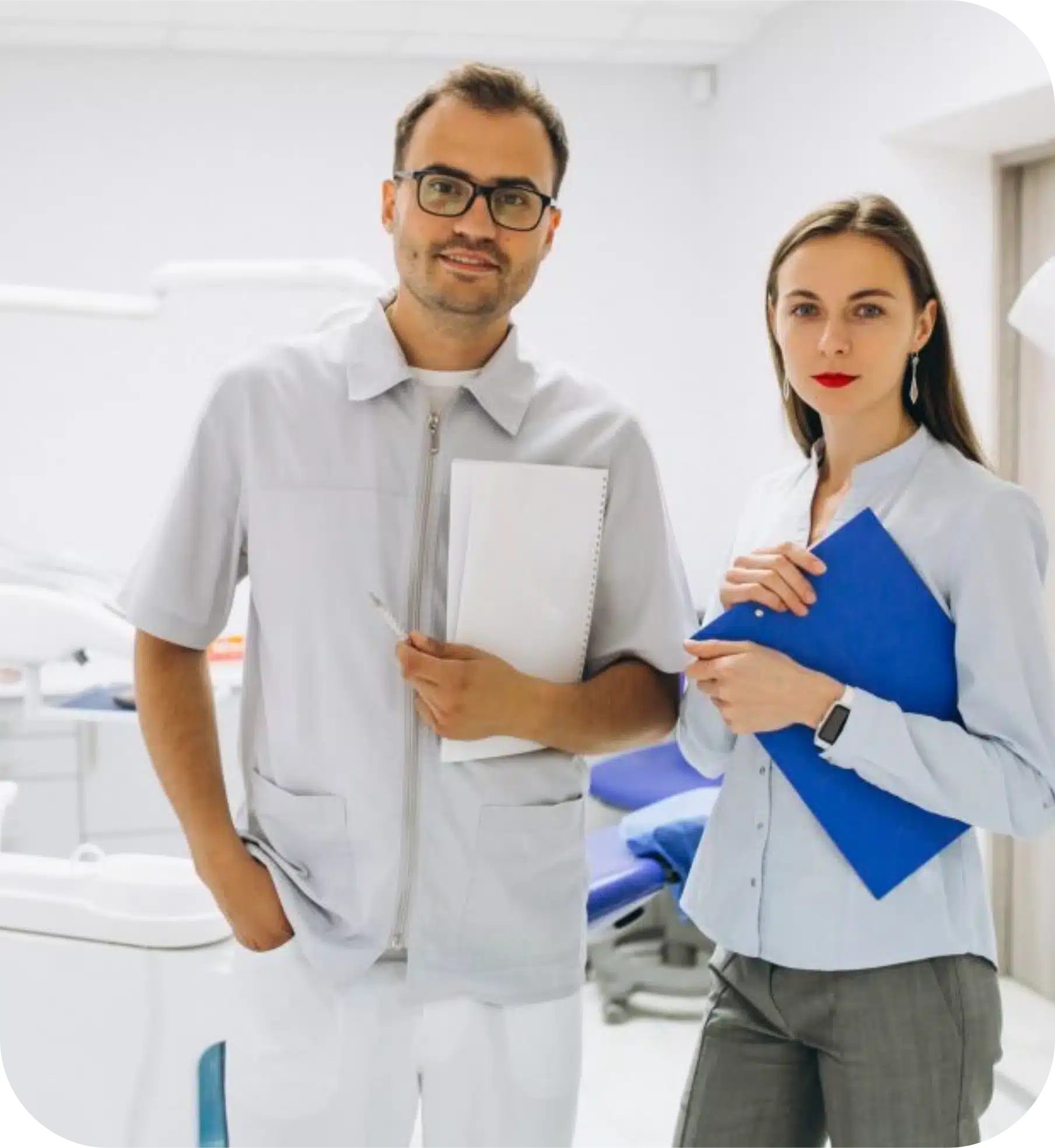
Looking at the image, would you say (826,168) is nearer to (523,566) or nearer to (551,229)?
(551,229)

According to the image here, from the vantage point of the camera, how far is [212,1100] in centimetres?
178

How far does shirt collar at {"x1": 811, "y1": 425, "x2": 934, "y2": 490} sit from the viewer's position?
1472mm

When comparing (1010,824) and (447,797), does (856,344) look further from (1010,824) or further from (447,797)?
(447,797)

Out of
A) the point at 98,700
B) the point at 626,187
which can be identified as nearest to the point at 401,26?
the point at 626,187

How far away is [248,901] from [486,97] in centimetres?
84

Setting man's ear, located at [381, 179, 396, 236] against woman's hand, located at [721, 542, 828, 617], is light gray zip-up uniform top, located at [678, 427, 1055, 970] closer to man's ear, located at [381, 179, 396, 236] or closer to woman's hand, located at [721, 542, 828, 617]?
woman's hand, located at [721, 542, 828, 617]

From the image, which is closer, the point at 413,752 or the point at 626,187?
the point at 413,752

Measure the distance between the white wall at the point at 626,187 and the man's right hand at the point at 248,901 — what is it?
99.1 inches

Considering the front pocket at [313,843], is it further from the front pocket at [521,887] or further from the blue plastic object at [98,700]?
the blue plastic object at [98,700]

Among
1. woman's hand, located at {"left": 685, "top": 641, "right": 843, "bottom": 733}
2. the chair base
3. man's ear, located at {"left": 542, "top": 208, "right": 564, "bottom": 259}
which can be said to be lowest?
the chair base

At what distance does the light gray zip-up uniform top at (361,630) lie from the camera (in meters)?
1.43

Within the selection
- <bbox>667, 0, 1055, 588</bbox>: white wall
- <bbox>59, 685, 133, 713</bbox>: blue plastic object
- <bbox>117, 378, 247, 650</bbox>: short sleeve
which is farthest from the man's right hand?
<bbox>667, 0, 1055, 588</bbox>: white wall

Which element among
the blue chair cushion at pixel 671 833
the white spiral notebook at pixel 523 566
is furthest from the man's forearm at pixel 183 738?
the blue chair cushion at pixel 671 833

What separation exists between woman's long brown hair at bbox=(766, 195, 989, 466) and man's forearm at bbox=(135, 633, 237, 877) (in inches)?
28.9
